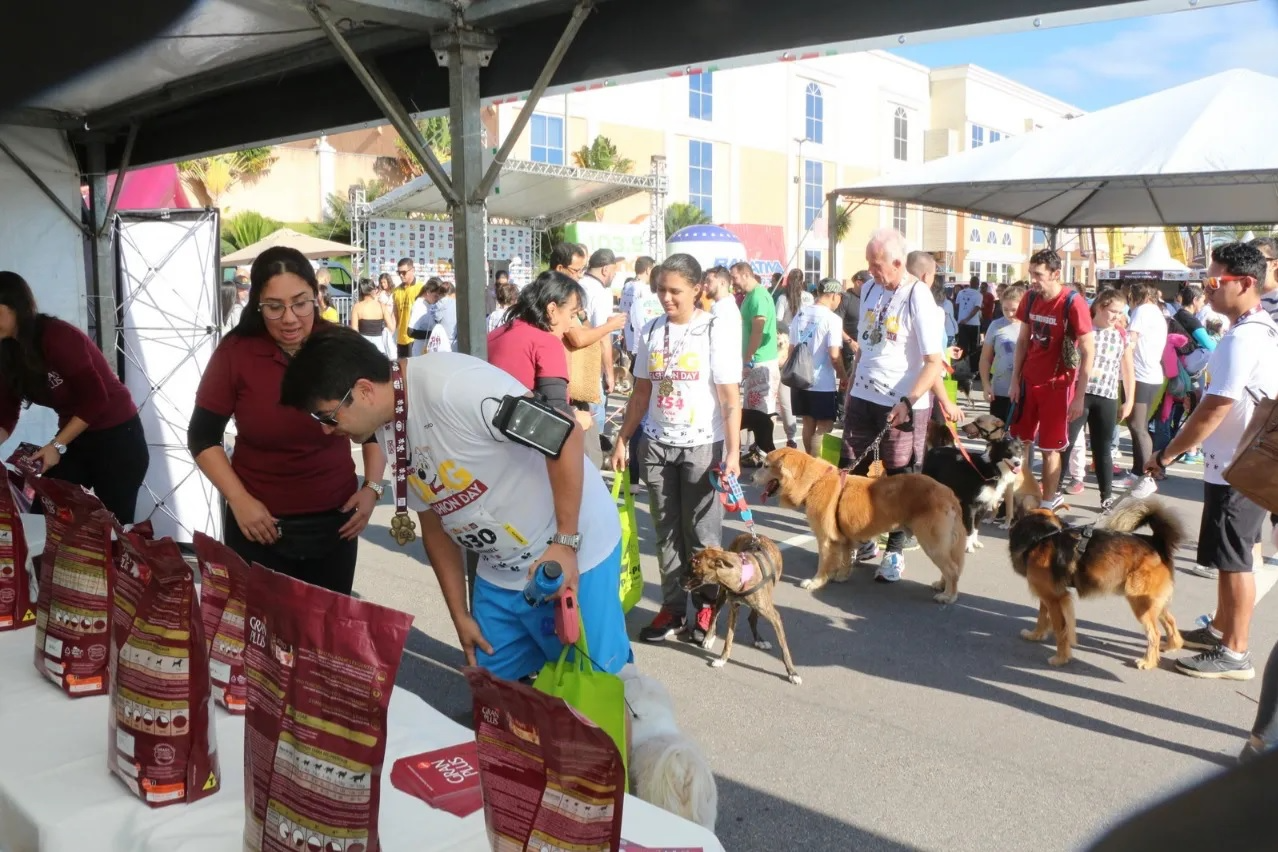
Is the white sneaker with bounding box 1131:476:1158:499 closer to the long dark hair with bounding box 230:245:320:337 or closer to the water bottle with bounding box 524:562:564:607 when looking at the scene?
the water bottle with bounding box 524:562:564:607

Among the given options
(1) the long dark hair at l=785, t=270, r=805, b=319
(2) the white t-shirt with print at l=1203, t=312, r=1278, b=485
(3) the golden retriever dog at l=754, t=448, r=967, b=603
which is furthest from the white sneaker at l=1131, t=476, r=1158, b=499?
(1) the long dark hair at l=785, t=270, r=805, b=319

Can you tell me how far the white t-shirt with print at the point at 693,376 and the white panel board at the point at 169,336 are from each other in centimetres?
302

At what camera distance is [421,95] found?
14.6 ft

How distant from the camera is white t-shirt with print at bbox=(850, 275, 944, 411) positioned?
17.8ft

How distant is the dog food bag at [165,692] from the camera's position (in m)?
1.76

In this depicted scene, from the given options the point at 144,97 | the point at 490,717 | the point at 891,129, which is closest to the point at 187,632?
the point at 490,717

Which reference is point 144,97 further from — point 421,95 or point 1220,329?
point 1220,329

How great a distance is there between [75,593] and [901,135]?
48.5 metres

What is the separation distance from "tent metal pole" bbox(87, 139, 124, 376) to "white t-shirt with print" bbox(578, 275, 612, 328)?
3.60 m

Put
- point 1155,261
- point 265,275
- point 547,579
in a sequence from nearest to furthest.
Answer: point 547,579 < point 265,275 < point 1155,261

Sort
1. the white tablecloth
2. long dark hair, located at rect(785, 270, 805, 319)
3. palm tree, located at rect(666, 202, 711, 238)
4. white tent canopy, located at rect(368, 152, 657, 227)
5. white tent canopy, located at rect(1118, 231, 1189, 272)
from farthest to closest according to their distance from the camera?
palm tree, located at rect(666, 202, 711, 238), white tent canopy, located at rect(1118, 231, 1189, 272), white tent canopy, located at rect(368, 152, 657, 227), long dark hair, located at rect(785, 270, 805, 319), the white tablecloth

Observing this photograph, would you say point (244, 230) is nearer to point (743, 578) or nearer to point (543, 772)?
point (743, 578)

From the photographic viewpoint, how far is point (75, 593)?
2.25 metres

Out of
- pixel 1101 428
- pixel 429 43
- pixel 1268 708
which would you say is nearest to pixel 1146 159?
pixel 1101 428
